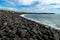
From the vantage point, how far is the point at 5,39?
14.0 ft

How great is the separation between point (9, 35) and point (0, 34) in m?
0.26

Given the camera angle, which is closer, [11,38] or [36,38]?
[11,38]

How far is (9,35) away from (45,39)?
111cm

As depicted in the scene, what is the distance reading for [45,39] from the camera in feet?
15.9

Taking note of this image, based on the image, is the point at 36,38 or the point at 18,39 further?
the point at 36,38

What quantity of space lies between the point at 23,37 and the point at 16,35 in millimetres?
212

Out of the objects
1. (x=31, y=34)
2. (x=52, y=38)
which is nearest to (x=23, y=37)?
(x=31, y=34)

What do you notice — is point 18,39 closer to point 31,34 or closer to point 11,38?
point 11,38

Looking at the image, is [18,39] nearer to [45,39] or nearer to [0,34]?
[0,34]

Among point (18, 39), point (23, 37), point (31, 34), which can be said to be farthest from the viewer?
point (31, 34)

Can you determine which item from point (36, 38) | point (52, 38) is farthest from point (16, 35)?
point (52, 38)

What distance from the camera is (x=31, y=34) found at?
5.07m

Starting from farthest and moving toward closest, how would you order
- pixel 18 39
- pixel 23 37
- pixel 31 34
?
pixel 31 34 → pixel 23 37 → pixel 18 39

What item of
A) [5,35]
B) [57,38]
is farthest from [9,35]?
[57,38]
